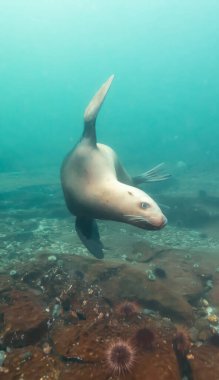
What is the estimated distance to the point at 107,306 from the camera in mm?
5582

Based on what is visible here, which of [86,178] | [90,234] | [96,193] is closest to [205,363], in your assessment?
[90,234]

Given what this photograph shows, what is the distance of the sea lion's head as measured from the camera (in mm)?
3191

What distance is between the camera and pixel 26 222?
47.6 feet

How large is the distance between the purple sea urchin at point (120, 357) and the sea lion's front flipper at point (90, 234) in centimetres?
140

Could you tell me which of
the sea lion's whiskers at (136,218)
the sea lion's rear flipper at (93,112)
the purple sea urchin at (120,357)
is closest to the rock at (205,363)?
the purple sea urchin at (120,357)

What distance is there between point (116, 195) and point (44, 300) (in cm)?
330

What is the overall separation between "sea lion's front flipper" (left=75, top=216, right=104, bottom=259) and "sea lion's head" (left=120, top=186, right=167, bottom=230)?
1.56 metres

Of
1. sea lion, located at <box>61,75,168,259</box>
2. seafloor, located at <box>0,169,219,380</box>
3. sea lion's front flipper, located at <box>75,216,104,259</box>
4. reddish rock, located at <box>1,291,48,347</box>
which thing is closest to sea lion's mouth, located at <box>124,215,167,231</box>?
sea lion, located at <box>61,75,168,259</box>

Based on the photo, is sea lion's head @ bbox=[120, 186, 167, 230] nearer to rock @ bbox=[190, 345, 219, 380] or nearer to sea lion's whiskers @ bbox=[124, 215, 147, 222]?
sea lion's whiskers @ bbox=[124, 215, 147, 222]

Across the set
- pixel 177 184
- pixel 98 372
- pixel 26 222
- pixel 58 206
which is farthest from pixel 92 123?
pixel 177 184

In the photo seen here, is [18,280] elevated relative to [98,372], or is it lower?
lower

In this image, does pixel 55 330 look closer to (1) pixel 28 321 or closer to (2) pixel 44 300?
(1) pixel 28 321

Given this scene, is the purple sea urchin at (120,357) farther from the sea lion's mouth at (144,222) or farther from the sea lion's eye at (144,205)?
the sea lion's eye at (144,205)

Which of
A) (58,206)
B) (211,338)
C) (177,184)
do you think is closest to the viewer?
(211,338)
